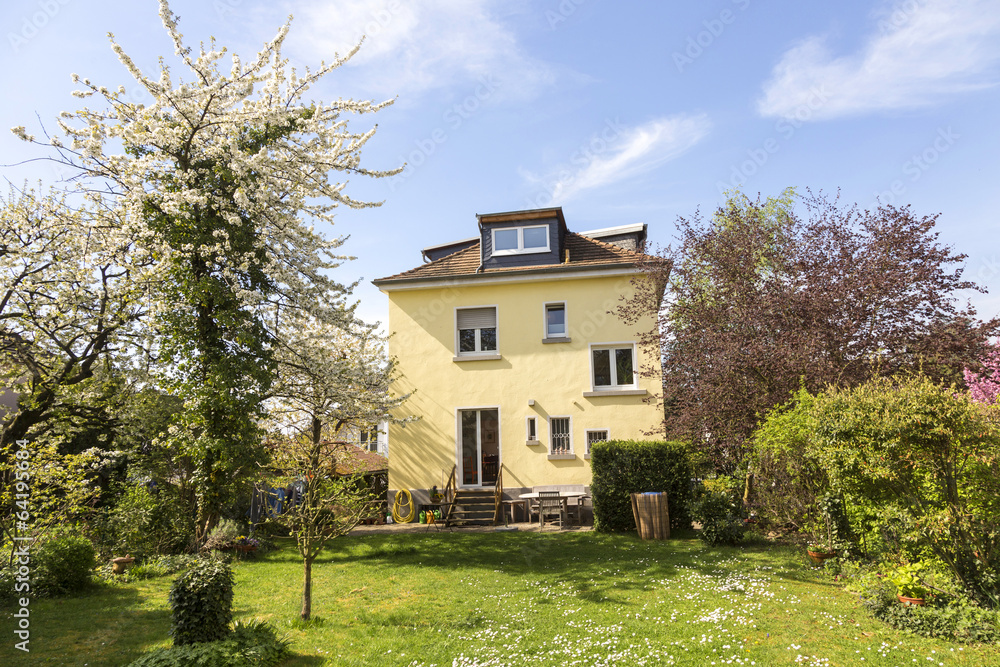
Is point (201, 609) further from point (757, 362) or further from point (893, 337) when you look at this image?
point (893, 337)

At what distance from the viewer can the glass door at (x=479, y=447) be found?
56.5 ft

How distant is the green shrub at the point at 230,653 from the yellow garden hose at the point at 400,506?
418 inches

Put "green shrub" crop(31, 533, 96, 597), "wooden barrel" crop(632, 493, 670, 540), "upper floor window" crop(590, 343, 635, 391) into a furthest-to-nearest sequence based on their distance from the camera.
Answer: "upper floor window" crop(590, 343, 635, 391) < "wooden barrel" crop(632, 493, 670, 540) < "green shrub" crop(31, 533, 96, 597)

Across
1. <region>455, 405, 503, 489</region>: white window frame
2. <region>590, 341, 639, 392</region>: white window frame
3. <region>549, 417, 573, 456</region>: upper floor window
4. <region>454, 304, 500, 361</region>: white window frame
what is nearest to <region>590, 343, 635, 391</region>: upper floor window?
<region>590, 341, 639, 392</region>: white window frame

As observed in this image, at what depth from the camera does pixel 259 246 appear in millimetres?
10195

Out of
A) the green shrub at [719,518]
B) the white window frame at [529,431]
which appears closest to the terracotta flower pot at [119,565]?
the white window frame at [529,431]

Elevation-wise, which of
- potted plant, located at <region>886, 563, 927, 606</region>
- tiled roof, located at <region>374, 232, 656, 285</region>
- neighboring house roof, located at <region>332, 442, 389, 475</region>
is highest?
tiled roof, located at <region>374, 232, 656, 285</region>

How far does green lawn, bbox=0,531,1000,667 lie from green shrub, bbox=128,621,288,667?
0.36m

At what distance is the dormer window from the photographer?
18.6 m

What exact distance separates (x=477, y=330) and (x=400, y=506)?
599cm

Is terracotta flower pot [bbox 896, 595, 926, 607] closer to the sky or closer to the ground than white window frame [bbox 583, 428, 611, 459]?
closer to the ground

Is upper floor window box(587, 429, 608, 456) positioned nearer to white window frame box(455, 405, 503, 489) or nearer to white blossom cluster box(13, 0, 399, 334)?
white window frame box(455, 405, 503, 489)

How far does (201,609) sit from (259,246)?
20.8 ft

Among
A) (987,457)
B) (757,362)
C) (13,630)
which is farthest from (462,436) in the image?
(987,457)
